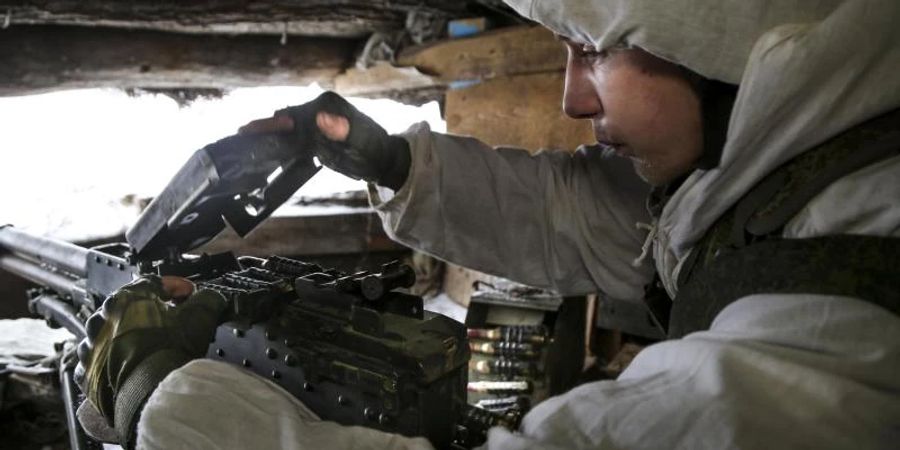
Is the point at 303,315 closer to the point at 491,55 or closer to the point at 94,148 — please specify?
the point at 491,55

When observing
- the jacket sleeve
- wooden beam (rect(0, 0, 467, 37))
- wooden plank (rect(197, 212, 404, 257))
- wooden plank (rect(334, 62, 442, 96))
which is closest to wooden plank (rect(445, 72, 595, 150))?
wooden plank (rect(334, 62, 442, 96))

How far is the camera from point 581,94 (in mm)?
963

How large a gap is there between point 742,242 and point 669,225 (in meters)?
0.17

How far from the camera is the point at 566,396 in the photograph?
0.67 metres

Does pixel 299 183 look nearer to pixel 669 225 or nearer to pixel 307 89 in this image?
pixel 669 225

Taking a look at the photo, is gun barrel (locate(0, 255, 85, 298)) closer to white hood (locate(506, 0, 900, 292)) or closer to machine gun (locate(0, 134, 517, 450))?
machine gun (locate(0, 134, 517, 450))

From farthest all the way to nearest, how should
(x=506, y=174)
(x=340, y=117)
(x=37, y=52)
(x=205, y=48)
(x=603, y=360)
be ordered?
1. (x=205, y=48)
2. (x=603, y=360)
3. (x=37, y=52)
4. (x=506, y=174)
5. (x=340, y=117)

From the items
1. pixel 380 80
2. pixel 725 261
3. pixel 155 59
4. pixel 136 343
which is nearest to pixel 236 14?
pixel 155 59

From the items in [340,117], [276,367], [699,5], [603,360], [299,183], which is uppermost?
[699,5]

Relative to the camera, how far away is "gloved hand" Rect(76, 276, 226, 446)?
0.87m

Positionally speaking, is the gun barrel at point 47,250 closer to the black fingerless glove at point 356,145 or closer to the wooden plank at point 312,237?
the black fingerless glove at point 356,145

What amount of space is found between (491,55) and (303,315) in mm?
2370

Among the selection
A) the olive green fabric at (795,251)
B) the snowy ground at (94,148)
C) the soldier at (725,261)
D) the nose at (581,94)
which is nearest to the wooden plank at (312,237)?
the snowy ground at (94,148)

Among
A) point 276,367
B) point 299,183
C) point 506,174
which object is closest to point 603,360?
point 506,174
